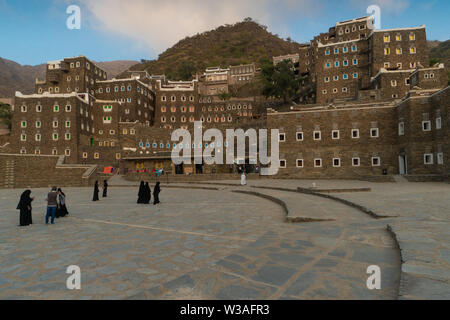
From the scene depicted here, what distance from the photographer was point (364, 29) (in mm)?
58719

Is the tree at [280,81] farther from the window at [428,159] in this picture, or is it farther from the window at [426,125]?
the window at [428,159]

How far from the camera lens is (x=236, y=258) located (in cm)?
489

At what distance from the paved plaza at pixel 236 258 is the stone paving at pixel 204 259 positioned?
17 mm

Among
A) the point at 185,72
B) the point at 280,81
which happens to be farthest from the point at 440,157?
the point at 185,72

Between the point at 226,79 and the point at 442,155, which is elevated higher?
the point at 226,79

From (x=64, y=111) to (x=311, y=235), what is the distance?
2081 inches

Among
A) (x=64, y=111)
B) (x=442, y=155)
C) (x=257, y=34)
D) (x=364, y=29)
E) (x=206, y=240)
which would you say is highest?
(x=257, y=34)

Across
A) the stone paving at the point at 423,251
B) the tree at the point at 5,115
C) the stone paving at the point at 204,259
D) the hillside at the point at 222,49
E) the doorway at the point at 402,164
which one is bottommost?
the stone paving at the point at 204,259

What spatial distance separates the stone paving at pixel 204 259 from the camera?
3.65 metres

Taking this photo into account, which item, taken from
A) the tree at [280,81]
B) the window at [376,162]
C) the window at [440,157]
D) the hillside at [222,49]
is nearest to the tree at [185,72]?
the hillside at [222,49]

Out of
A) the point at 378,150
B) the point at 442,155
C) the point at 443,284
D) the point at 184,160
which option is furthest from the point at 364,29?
the point at 443,284

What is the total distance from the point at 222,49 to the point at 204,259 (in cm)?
14763

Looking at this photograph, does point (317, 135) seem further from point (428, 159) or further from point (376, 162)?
point (428, 159)
